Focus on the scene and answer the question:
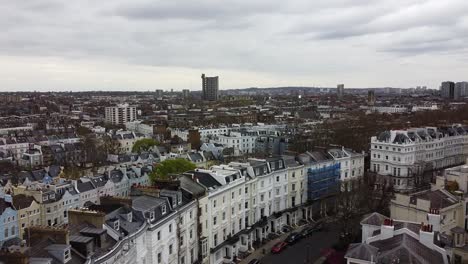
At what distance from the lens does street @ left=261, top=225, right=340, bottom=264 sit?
42281 mm

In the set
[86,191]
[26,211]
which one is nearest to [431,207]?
[26,211]

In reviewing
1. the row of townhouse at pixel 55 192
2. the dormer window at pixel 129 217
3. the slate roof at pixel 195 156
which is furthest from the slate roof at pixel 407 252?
the slate roof at pixel 195 156

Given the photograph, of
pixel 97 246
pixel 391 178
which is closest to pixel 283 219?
pixel 391 178

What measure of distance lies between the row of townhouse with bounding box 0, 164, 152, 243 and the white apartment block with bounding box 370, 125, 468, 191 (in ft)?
124

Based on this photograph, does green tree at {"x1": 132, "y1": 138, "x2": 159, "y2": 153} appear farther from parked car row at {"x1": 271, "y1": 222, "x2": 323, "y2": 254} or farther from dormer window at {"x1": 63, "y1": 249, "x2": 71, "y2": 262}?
dormer window at {"x1": 63, "y1": 249, "x2": 71, "y2": 262}

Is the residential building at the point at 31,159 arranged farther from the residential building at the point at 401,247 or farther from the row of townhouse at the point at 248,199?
the residential building at the point at 401,247

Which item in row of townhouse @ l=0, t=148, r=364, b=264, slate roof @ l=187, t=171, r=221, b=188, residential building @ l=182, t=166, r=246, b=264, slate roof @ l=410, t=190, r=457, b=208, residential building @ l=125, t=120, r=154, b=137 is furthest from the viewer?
residential building @ l=125, t=120, r=154, b=137

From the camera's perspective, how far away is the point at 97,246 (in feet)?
83.7

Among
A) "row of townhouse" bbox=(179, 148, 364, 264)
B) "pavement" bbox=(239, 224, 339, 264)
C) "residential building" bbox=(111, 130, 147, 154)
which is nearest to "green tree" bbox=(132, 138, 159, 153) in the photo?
"residential building" bbox=(111, 130, 147, 154)

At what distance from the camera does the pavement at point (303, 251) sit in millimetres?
42247

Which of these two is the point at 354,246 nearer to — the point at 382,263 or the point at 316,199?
the point at 382,263

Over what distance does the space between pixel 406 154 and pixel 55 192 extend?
Result: 52.6 metres

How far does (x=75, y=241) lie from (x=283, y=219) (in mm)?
32932

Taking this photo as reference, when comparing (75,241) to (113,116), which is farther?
(113,116)
